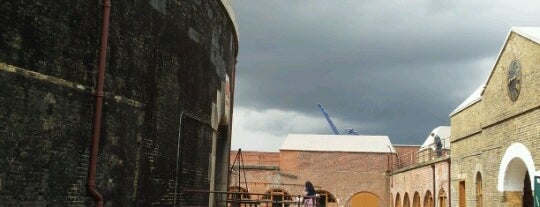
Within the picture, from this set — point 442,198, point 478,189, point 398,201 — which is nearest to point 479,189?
point 478,189

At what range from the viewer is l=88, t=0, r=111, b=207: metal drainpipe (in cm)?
831

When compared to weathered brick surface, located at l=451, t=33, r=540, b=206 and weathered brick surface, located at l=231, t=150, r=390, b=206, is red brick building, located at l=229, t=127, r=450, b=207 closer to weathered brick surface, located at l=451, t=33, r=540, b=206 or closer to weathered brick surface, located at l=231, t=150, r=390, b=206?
weathered brick surface, located at l=231, t=150, r=390, b=206

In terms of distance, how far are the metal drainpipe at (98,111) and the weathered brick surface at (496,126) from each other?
9.00 meters

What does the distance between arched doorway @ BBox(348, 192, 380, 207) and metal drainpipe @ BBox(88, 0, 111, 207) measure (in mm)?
26781

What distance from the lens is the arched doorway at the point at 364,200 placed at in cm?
3394

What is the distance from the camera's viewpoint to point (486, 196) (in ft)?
52.9

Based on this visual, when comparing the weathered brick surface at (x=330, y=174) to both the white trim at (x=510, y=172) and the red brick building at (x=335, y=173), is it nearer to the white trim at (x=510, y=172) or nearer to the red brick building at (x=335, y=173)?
the red brick building at (x=335, y=173)

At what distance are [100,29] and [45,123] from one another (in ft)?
5.43

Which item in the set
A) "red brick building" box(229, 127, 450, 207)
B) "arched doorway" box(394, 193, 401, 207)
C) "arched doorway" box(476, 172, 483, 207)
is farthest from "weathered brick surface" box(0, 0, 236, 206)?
"red brick building" box(229, 127, 450, 207)

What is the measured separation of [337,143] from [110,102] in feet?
92.8

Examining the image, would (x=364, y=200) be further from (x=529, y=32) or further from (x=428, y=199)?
(x=529, y=32)

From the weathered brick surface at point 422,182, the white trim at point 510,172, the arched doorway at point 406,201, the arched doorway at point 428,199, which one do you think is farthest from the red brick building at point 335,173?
the white trim at point 510,172

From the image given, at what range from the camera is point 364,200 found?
112 ft

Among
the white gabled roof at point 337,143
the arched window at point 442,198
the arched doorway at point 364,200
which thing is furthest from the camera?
the white gabled roof at point 337,143
